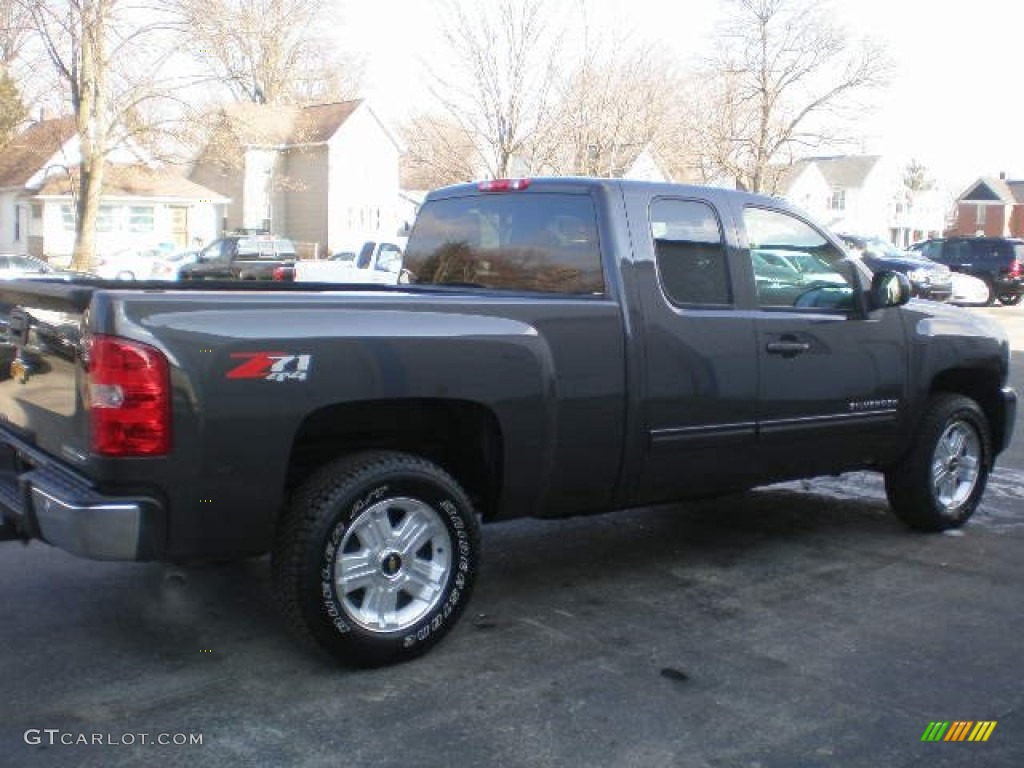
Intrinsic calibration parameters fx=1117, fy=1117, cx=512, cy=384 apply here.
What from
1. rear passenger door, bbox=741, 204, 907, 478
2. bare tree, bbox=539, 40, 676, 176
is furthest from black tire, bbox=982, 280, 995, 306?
rear passenger door, bbox=741, 204, 907, 478

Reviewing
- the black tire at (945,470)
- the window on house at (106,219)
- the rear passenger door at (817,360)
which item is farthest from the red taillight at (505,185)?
the window on house at (106,219)

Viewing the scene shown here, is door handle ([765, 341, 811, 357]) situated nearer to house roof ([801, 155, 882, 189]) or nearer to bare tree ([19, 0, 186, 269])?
bare tree ([19, 0, 186, 269])

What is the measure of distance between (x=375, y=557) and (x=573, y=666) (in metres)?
0.85

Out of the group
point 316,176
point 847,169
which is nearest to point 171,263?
point 316,176

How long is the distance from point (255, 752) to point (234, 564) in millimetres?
2055

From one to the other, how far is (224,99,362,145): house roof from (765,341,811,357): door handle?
157 feet

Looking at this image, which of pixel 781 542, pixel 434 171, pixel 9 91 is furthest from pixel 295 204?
pixel 781 542

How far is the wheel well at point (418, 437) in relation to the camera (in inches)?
164

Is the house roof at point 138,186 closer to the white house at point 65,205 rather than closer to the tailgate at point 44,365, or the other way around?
the white house at point 65,205

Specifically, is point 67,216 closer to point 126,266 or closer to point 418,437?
point 126,266

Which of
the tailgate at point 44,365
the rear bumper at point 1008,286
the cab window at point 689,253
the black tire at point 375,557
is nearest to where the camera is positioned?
the tailgate at point 44,365

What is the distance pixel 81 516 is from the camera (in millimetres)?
3531

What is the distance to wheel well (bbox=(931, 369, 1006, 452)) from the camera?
20.8 feet
